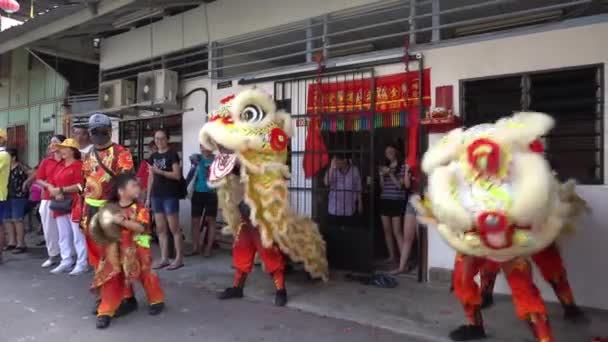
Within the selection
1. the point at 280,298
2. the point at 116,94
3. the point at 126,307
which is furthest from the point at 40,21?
the point at 280,298

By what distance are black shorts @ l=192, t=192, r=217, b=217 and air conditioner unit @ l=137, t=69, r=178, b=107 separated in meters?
1.75

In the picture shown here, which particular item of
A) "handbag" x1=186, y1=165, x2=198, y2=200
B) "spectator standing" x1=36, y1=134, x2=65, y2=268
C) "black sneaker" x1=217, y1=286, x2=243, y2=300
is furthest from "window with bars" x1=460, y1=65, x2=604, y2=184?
"spectator standing" x1=36, y1=134, x2=65, y2=268

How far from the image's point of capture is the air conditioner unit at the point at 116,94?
28.5ft

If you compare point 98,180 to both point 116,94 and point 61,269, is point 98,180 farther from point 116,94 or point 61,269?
point 116,94

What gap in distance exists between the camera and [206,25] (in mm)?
7867

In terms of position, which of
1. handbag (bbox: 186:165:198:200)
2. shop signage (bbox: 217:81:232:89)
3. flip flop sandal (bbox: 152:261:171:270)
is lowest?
flip flop sandal (bbox: 152:261:171:270)

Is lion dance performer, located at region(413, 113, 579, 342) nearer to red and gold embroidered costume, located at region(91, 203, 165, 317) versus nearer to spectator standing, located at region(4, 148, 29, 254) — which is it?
red and gold embroidered costume, located at region(91, 203, 165, 317)

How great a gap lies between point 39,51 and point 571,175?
951 cm

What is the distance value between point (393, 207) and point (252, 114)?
7.41ft

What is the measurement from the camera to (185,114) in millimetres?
8031

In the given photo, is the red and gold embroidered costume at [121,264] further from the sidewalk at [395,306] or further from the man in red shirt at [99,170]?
the sidewalk at [395,306]

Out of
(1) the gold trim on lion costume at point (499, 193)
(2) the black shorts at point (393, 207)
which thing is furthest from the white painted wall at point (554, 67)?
(1) the gold trim on lion costume at point (499, 193)

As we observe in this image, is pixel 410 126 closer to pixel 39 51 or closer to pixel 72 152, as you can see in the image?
pixel 72 152

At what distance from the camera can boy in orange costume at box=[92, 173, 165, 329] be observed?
14.5 ft
